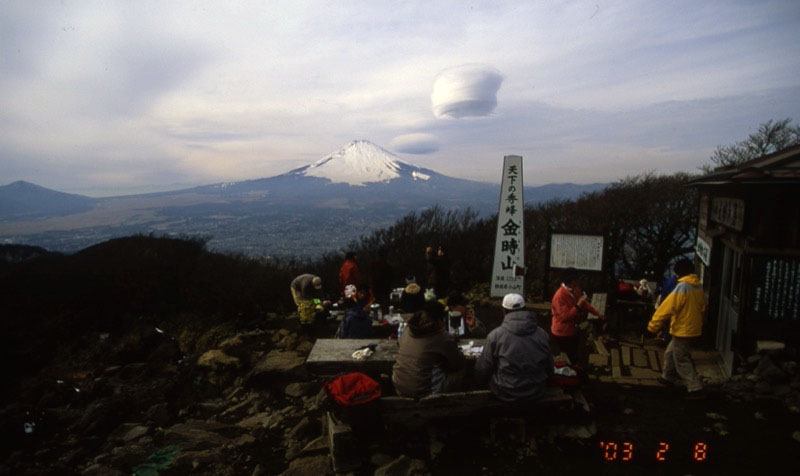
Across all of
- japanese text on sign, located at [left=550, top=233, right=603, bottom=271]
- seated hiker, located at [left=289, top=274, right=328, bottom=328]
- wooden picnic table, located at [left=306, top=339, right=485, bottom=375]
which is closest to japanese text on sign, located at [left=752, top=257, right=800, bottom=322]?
japanese text on sign, located at [left=550, top=233, right=603, bottom=271]

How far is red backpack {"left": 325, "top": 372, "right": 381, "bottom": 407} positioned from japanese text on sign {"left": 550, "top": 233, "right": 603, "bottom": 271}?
705cm

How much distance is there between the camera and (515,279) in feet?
33.4

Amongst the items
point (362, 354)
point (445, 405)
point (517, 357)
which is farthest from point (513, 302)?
point (362, 354)

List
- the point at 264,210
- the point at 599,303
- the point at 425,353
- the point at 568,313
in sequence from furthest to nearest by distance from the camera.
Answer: the point at 264,210 → the point at 599,303 → the point at 568,313 → the point at 425,353

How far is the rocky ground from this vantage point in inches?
162

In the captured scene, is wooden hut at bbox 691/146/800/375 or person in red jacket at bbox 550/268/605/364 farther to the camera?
person in red jacket at bbox 550/268/605/364

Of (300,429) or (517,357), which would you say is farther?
(300,429)

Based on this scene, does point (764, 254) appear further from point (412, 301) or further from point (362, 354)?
point (362, 354)

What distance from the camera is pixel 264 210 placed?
3231 inches

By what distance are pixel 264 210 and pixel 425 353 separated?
82818mm

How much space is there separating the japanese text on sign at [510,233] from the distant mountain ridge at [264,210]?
43.1 feet
